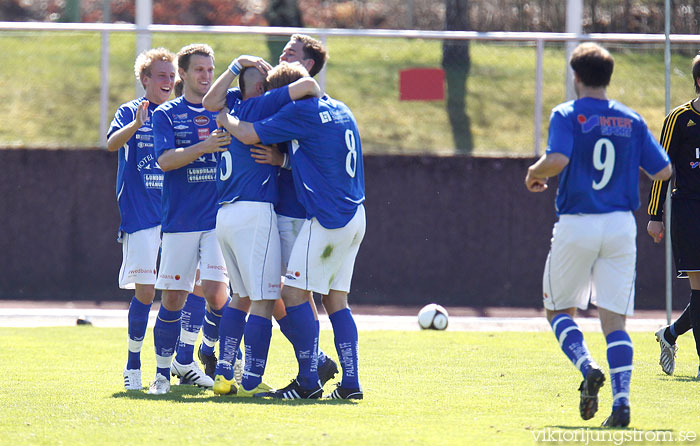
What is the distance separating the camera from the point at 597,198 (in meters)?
5.50

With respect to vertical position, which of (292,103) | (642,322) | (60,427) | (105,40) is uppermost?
(105,40)

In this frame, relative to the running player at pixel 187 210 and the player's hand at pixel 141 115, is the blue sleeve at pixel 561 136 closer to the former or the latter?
the running player at pixel 187 210

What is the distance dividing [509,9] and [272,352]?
13.7 metres

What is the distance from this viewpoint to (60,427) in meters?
5.46

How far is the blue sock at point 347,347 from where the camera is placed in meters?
6.39

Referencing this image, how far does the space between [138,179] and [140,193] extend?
0.14 m

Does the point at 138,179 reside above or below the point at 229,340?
above

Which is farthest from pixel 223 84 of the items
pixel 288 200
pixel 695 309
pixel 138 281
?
pixel 695 309

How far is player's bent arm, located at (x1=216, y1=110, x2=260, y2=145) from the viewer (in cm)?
621

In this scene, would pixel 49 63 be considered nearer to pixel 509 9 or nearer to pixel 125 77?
pixel 125 77

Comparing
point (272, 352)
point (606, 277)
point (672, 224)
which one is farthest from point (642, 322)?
point (606, 277)

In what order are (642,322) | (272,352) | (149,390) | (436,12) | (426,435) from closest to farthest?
(426,435)
(149,390)
(272,352)
(642,322)
(436,12)

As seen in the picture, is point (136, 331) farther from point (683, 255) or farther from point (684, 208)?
point (684, 208)

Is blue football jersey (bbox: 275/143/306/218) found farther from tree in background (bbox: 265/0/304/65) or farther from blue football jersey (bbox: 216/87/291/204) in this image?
tree in background (bbox: 265/0/304/65)
